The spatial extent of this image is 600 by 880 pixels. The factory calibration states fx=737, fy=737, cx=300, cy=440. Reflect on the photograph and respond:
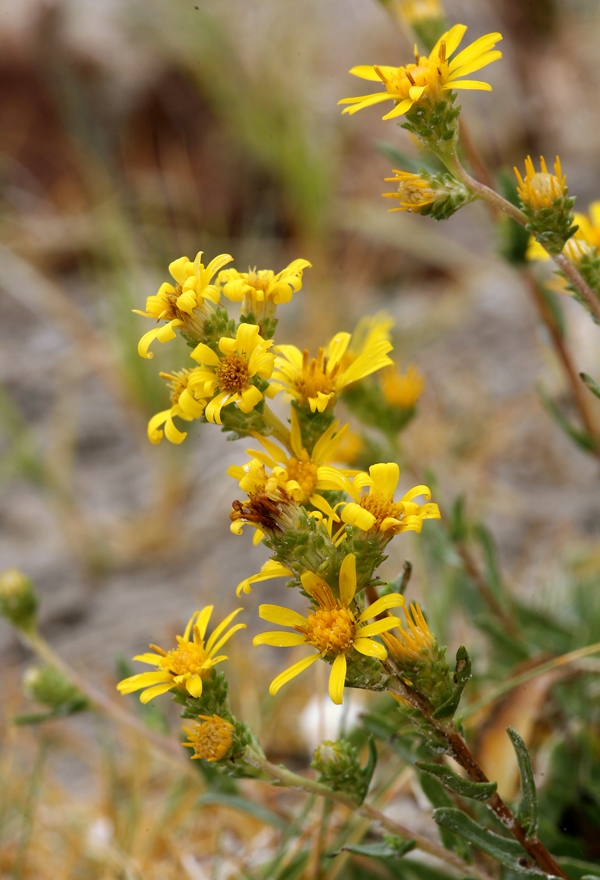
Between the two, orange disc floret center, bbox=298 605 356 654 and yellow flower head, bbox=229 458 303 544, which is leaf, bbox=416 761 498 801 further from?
yellow flower head, bbox=229 458 303 544

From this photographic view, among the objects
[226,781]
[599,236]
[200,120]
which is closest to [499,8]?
[200,120]

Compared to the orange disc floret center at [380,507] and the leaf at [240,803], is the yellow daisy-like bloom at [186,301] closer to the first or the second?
the orange disc floret center at [380,507]

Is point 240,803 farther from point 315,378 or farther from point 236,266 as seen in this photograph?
point 236,266

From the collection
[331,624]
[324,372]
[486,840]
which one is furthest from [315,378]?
[486,840]

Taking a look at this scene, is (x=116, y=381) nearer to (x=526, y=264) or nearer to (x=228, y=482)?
(x=228, y=482)

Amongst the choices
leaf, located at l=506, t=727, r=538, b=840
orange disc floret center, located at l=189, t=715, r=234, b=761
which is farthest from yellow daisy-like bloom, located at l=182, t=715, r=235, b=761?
leaf, located at l=506, t=727, r=538, b=840

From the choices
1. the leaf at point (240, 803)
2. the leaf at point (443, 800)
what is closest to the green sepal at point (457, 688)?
the leaf at point (443, 800)
